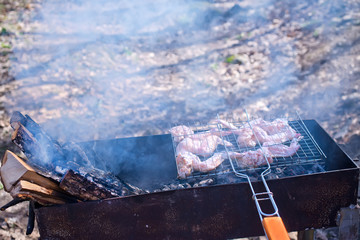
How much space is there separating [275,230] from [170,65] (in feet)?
22.5

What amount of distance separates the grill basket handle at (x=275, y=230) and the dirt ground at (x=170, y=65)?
3813mm

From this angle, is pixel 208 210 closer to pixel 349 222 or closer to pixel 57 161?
pixel 349 222

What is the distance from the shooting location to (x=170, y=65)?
8.67 meters

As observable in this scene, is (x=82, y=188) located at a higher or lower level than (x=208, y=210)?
higher

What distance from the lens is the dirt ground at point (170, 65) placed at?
6914mm

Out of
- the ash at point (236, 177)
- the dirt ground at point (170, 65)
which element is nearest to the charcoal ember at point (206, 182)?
the ash at point (236, 177)

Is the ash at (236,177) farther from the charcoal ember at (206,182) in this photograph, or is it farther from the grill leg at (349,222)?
the grill leg at (349,222)

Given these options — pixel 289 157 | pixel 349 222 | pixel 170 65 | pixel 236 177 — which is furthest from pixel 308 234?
pixel 170 65

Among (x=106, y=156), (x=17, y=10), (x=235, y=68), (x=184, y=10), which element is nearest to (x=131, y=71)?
(x=235, y=68)

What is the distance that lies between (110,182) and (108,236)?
0.56 meters

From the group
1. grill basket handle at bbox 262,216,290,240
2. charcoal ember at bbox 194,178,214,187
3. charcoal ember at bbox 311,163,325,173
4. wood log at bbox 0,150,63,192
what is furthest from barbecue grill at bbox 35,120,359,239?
grill basket handle at bbox 262,216,290,240

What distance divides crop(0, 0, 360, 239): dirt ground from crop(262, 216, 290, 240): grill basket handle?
3.81 m

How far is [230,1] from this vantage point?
11.0 meters

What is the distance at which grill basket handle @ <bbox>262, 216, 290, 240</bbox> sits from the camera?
226cm
